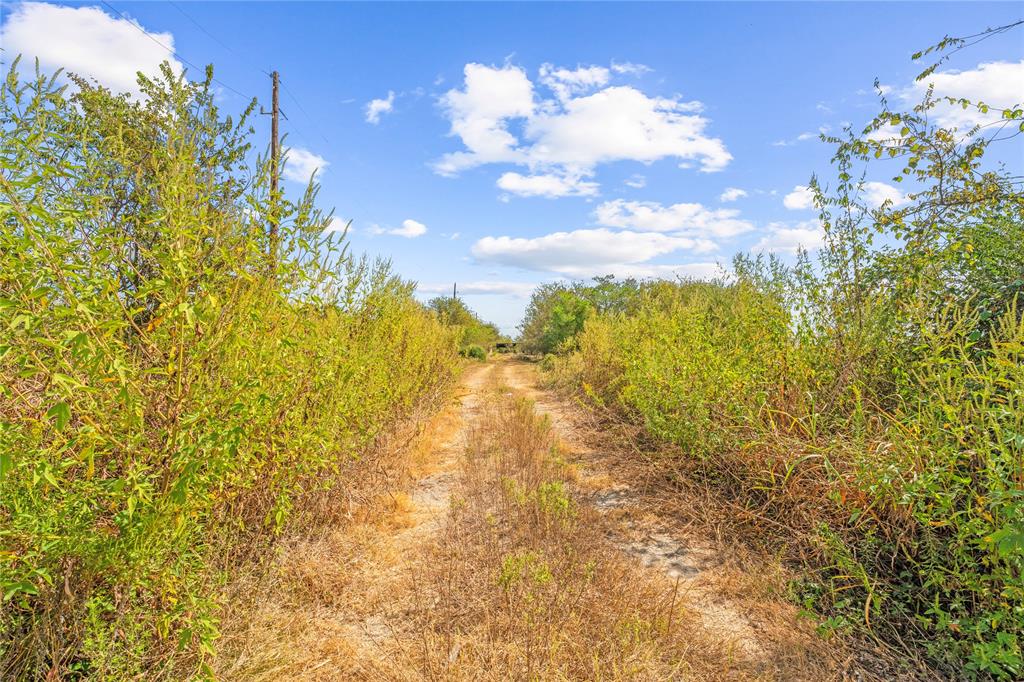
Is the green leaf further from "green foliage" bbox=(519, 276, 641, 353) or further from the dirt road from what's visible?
"green foliage" bbox=(519, 276, 641, 353)

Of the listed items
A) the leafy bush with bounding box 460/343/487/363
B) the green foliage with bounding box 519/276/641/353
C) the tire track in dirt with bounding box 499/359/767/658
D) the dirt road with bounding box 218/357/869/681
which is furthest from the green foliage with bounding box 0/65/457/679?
the leafy bush with bounding box 460/343/487/363

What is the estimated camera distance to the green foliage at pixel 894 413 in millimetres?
2508

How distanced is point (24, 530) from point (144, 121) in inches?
231

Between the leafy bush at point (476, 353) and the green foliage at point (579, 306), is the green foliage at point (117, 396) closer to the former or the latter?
the green foliage at point (579, 306)

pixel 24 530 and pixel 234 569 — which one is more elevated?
pixel 24 530

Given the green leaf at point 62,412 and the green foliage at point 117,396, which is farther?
the green foliage at point 117,396

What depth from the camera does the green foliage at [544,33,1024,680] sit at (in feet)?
8.23

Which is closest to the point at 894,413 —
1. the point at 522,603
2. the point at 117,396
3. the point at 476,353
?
the point at 522,603

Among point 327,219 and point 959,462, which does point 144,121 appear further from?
point 959,462

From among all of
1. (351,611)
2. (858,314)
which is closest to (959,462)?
(858,314)

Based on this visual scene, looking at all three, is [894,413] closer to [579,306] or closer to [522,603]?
[522,603]

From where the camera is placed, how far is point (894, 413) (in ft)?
13.0

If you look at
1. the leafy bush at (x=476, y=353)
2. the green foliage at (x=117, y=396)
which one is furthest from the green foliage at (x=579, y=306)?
the green foliage at (x=117, y=396)

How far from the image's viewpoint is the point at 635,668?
2.43 m
